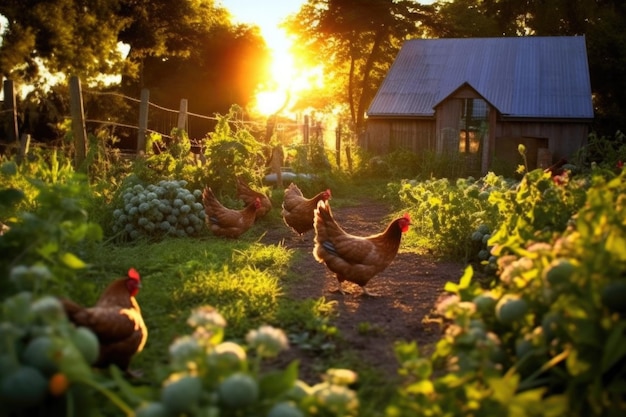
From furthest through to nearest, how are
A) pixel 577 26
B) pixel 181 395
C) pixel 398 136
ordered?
1. pixel 577 26
2. pixel 398 136
3. pixel 181 395

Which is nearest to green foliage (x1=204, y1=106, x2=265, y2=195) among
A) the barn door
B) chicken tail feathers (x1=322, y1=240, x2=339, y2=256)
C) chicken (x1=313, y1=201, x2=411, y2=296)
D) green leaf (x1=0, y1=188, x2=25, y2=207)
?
chicken (x1=313, y1=201, x2=411, y2=296)

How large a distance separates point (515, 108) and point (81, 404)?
803 inches

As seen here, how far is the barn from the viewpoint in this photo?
64.1ft

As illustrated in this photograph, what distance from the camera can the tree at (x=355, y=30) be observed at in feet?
101

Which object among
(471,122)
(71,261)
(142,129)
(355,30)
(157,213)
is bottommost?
(157,213)

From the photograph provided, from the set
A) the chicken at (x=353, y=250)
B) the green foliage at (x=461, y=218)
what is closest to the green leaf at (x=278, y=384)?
the chicken at (x=353, y=250)

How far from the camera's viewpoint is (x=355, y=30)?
31375 mm

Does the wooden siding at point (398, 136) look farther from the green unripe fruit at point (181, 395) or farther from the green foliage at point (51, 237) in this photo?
the green unripe fruit at point (181, 395)

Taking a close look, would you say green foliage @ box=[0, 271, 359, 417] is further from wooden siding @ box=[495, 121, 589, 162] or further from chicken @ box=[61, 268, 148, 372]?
wooden siding @ box=[495, 121, 589, 162]

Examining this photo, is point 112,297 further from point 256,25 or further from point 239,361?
point 256,25

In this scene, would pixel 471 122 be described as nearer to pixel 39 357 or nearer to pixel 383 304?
pixel 383 304

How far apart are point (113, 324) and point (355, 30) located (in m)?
30.2

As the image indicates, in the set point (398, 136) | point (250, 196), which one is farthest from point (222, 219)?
point (398, 136)

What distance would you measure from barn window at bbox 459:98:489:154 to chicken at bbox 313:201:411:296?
577 inches
